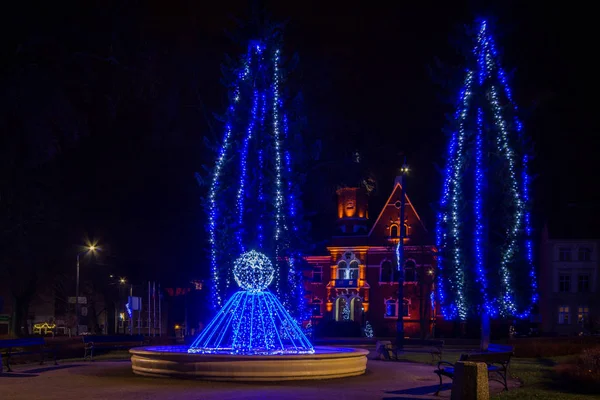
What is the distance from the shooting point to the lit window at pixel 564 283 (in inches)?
2677

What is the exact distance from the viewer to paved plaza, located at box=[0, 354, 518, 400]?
14.4 metres

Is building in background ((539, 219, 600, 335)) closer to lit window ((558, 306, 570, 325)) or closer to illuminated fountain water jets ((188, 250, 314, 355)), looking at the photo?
lit window ((558, 306, 570, 325))

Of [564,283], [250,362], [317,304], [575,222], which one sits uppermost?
[575,222]

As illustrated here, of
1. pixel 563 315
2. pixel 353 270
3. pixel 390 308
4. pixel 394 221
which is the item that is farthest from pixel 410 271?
pixel 563 315

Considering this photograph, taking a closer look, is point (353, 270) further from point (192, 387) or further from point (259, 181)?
point (192, 387)

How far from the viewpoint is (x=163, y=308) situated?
70.1 m

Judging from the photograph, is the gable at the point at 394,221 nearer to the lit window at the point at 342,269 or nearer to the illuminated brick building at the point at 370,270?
the illuminated brick building at the point at 370,270

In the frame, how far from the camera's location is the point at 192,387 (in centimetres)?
1578

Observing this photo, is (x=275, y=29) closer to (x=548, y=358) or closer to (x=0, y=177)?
(x=0, y=177)

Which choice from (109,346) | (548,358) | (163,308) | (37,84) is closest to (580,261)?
(163,308)

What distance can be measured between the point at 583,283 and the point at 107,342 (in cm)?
5036

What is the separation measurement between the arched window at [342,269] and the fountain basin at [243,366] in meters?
54.3

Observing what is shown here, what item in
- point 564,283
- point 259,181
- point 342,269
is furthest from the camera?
point 342,269

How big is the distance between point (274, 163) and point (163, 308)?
133 feet
